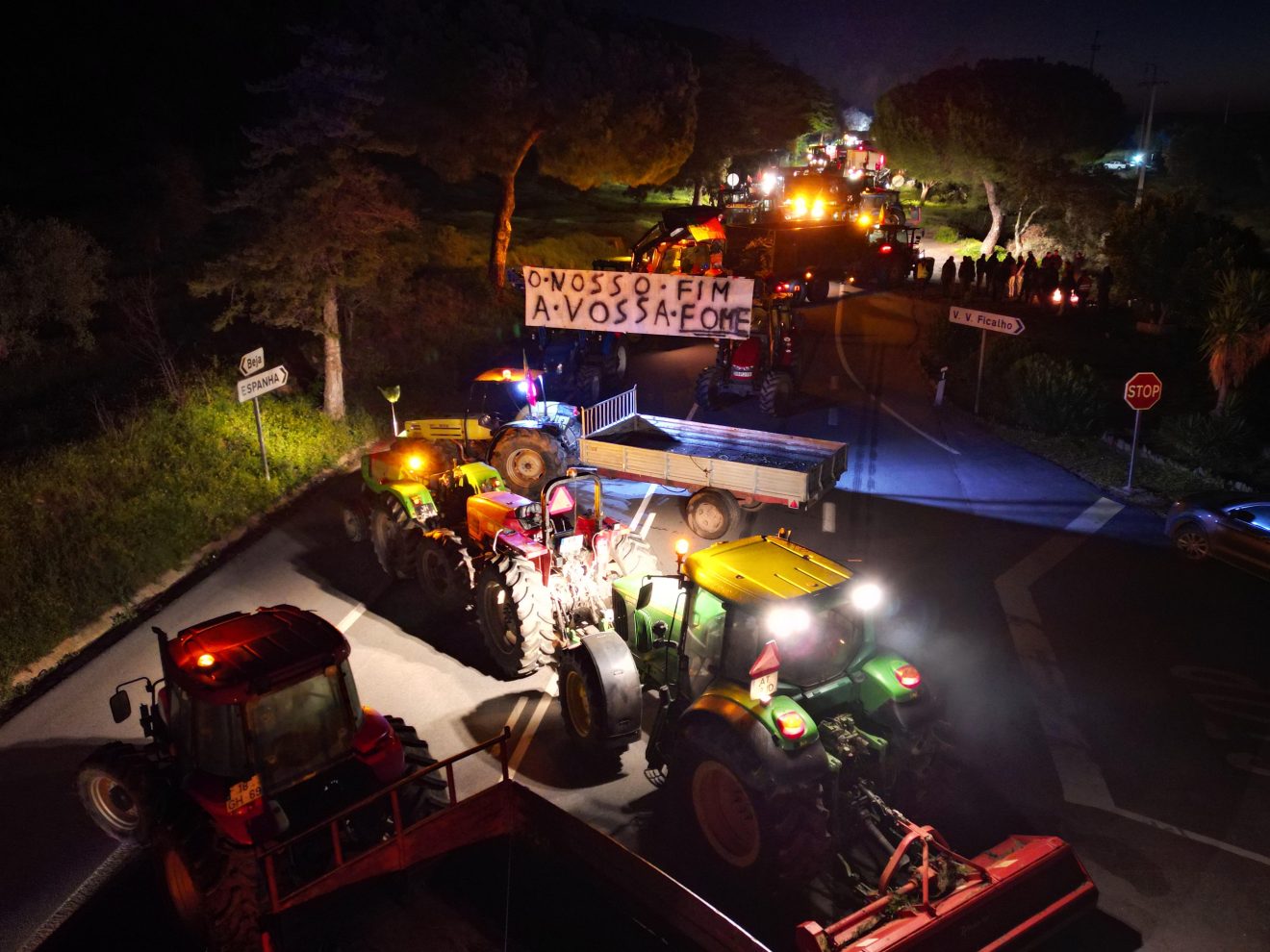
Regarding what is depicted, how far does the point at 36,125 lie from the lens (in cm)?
3089

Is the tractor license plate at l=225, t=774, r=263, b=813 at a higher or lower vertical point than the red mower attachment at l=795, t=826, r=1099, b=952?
higher

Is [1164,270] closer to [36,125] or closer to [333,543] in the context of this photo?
[333,543]

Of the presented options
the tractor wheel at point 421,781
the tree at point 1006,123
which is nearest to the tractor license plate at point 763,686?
the tractor wheel at point 421,781

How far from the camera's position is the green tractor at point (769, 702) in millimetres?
6391

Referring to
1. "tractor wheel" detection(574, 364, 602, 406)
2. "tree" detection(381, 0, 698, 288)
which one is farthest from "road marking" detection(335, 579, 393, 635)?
"tree" detection(381, 0, 698, 288)

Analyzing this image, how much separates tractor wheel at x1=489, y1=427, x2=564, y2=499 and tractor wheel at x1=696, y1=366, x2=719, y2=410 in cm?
603

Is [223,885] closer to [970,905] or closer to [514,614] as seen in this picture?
[514,614]

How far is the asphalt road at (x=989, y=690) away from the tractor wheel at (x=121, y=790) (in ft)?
2.47

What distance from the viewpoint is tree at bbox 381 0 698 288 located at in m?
24.9

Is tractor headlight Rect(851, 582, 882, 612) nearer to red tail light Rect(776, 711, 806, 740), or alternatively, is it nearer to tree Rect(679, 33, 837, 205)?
red tail light Rect(776, 711, 806, 740)

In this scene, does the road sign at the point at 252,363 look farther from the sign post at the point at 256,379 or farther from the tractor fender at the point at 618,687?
the tractor fender at the point at 618,687

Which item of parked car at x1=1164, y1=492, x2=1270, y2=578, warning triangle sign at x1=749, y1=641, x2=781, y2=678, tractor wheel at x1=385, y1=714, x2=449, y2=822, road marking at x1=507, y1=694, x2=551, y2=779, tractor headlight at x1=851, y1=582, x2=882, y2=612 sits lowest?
road marking at x1=507, y1=694, x2=551, y2=779

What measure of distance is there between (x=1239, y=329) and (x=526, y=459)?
14285mm

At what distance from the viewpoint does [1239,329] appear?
17.5m
